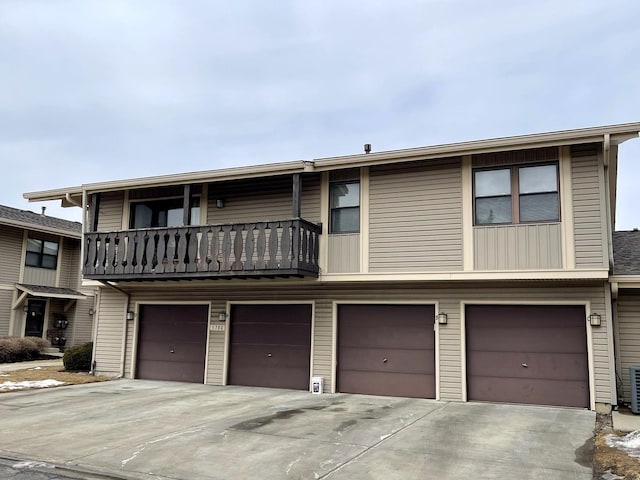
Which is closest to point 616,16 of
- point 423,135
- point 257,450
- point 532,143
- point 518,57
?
point 518,57

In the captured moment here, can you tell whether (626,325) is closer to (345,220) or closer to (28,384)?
(345,220)

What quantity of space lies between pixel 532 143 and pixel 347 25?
30.0ft

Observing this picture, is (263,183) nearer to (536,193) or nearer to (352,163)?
(352,163)

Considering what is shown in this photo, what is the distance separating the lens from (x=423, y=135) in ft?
106

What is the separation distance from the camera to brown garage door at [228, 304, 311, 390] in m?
11.7

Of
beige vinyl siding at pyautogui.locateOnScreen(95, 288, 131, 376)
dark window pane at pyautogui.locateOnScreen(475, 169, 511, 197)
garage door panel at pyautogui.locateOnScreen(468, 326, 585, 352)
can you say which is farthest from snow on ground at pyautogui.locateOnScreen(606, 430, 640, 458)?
beige vinyl siding at pyautogui.locateOnScreen(95, 288, 131, 376)

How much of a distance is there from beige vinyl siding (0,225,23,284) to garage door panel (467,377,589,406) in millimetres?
17016

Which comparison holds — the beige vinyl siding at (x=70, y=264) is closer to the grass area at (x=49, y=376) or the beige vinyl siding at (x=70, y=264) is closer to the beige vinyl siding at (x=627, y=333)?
the grass area at (x=49, y=376)

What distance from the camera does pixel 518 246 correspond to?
31.8 ft

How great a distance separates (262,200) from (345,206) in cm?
211

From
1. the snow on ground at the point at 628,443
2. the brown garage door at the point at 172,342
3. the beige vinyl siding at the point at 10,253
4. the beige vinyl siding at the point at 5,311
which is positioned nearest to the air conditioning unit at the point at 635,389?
the snow on ground at the point at 628,443

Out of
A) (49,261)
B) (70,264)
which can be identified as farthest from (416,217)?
(70,264)

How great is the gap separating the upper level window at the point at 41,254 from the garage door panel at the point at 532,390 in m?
17.5

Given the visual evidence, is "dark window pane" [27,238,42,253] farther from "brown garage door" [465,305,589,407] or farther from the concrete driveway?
"brown garage door" [465,305,589,407]
